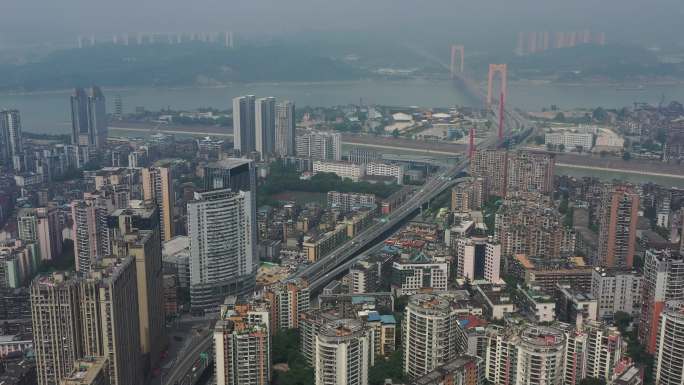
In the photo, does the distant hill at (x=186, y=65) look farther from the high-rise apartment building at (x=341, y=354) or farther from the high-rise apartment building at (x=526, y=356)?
the high-rise apartment building at (x=526, y=356)

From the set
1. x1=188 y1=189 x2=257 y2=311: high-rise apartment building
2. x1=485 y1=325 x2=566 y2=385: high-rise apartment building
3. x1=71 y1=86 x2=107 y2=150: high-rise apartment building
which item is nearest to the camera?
x1=485 y1=325 x2=566 y2=385: high-rise apartment building

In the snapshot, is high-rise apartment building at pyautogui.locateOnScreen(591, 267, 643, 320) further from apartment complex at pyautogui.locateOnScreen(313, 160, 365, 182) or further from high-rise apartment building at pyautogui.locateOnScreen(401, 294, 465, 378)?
apartment complex at pyautogui.locateOnScreen(313, 160, 365, 182)

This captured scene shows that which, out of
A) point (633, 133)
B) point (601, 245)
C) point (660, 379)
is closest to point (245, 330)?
point (660, 379)

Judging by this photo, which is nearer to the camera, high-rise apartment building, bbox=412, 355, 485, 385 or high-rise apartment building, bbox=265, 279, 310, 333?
high-rise apartment building, bbox=412, 355, 485, 385

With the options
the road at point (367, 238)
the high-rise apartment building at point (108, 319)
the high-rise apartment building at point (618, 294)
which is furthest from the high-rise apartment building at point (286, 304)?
the high-rise apartment building at point (618, 294)

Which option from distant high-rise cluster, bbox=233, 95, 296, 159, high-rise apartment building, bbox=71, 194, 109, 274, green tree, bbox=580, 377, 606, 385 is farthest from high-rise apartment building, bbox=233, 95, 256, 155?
green tree, bbox=580, 377, 606, 385

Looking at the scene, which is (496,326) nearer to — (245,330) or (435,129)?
(245,330)

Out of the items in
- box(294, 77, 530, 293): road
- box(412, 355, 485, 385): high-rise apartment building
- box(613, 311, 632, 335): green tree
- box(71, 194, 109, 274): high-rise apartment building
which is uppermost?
box(71, 194, 109, 274): high-rise apartment building
